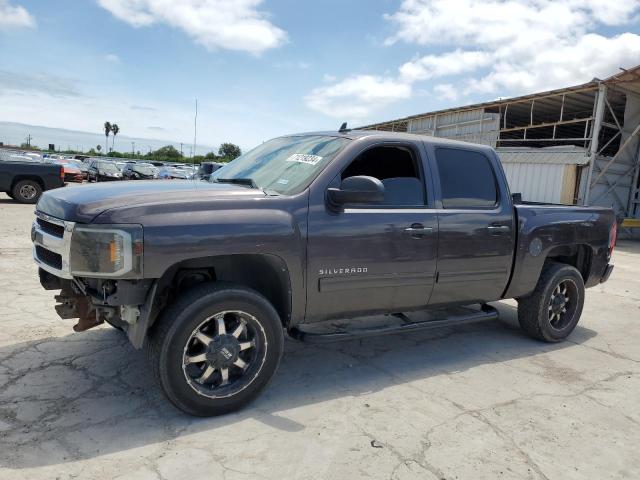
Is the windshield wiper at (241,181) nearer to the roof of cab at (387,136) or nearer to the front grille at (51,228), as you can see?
the roof of cab at (387,136)

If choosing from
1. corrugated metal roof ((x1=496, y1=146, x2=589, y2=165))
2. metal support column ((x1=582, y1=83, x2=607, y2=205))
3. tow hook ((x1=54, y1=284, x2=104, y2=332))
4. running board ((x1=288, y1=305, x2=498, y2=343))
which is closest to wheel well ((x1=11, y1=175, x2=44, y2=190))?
tow hook ((x1=54, y1=284, x2=104, y2=332))

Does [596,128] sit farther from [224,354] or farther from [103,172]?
[103,172]

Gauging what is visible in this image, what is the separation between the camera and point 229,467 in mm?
2711

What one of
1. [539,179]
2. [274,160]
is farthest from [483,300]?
[539,179]

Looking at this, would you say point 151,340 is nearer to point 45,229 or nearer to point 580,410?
point 45,229

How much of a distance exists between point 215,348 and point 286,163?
1557mm

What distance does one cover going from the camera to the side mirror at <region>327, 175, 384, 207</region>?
3377mm

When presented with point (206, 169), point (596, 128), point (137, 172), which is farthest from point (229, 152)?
point (206, 169)

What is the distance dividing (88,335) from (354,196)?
112 inches

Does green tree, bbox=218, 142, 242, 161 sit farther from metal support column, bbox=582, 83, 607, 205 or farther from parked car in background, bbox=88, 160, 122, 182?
metal support column, bbox=582, 83, 607, 205

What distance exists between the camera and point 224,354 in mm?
3229

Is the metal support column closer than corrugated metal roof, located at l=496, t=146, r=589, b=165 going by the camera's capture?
Yes

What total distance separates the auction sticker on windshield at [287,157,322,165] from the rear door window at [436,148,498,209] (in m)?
1.12

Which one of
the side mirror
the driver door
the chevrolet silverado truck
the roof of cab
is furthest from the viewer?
the chevrolet silverado truck
